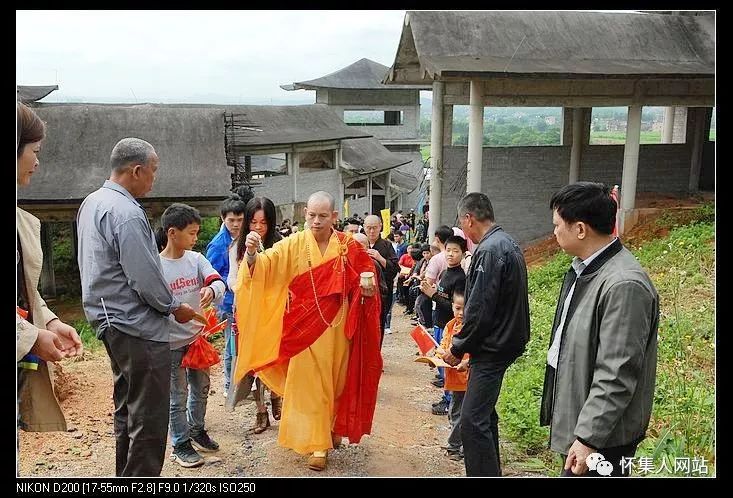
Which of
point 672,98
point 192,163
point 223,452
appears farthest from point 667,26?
point 223,452

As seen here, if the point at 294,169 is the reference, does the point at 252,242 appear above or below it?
above

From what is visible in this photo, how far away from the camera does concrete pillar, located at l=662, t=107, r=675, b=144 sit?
55.3ft

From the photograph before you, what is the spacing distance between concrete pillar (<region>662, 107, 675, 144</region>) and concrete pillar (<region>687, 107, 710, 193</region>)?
4.45 feet

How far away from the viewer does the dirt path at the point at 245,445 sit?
4.96 m

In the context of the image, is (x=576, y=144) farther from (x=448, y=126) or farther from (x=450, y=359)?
(x=450, y=359)

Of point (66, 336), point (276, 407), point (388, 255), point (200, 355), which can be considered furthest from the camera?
point (388, 255)

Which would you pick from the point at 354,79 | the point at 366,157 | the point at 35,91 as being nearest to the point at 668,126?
the point at 366,157

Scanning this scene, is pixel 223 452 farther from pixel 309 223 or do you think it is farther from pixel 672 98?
pixel 672 98

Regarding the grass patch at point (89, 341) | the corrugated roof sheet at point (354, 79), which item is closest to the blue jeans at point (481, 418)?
the grass patch at point (89, 341)

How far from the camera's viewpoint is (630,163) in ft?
44.9

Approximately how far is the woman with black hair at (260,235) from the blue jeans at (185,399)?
581 mm

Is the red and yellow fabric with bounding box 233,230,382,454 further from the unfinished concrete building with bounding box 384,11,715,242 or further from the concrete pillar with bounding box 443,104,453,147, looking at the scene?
the concrete pillar with bounding box 443,104,453,147

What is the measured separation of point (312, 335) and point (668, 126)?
585 inches
